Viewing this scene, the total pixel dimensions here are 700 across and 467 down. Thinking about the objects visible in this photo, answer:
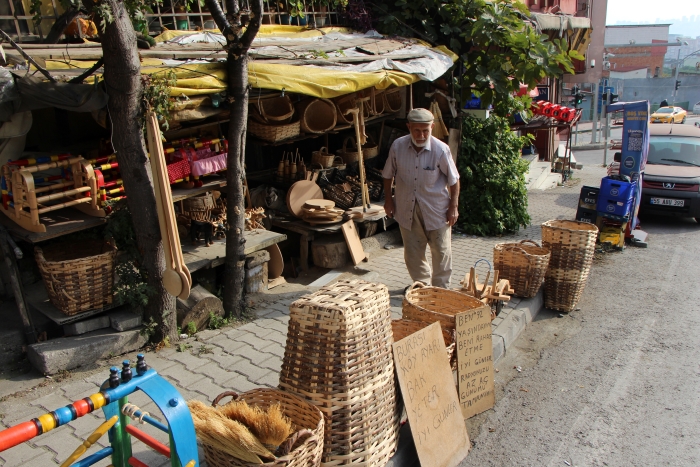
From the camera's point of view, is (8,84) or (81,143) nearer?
(8,84)

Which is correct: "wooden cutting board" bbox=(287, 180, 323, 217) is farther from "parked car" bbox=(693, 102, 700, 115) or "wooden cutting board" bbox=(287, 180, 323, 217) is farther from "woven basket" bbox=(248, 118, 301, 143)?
"parked car" bbox=(693, 102, 700, 115)

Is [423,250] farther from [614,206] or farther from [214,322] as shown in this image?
[614,206]

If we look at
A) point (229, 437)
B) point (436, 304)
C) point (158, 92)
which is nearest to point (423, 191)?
point (436, 304)

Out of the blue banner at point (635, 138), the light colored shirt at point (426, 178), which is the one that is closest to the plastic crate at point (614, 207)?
the blue banner at point (635, 138)

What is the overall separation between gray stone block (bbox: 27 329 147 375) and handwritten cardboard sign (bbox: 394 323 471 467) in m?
2.58

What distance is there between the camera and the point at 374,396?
10.8 ft

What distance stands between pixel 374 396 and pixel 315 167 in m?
5.32

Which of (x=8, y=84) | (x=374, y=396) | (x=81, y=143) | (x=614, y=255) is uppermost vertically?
(x=8, y=84)

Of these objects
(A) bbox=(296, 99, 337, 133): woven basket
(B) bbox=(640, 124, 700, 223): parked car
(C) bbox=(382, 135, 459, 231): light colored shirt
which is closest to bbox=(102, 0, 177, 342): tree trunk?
(C) bbox=(382, 135, 459, 231): light colored shirt

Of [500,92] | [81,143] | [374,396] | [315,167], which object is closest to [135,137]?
[81,143]

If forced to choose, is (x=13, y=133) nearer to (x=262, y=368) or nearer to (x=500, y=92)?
(x=262, y=368)

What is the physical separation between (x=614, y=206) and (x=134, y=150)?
7.13 metres

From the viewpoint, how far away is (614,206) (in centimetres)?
866

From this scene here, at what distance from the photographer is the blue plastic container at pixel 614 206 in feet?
28.1
